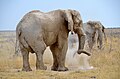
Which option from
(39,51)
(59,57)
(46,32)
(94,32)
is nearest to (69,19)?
(46,32)

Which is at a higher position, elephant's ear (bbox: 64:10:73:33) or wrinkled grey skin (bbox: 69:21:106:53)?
elephant's ear (bbox: 64:10:73:33)

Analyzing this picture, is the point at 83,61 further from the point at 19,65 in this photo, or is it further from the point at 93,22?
→ the point at 93,22

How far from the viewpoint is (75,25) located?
51.6 ft

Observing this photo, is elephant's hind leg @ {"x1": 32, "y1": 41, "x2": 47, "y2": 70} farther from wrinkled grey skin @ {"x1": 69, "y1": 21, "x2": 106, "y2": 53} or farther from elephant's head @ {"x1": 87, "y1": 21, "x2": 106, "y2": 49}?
elephant's head @ {"x1": 87, "y1": 21, "x2": 106, "y2": 49}

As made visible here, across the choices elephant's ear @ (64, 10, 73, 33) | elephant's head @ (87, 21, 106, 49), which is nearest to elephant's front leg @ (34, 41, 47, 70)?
elephant's ear @ (64, 10, 73, 33)

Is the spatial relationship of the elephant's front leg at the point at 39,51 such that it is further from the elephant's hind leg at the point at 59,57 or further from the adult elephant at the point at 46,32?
the elephant's hind leg at the point at 59,57

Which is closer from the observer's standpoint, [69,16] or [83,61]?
[69,16]

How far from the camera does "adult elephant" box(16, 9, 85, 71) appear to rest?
14383 millimetres

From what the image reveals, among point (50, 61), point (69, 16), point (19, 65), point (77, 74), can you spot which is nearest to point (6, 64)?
point (19, 65)

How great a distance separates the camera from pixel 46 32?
48.4ft

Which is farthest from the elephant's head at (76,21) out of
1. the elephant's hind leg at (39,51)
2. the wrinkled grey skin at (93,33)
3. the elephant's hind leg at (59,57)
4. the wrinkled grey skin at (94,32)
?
the wrinkled grey skin at (94,32)

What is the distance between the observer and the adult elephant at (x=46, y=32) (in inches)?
566

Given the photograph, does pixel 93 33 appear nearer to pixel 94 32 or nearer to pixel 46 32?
pixel 94 32

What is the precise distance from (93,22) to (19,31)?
8589 mm
